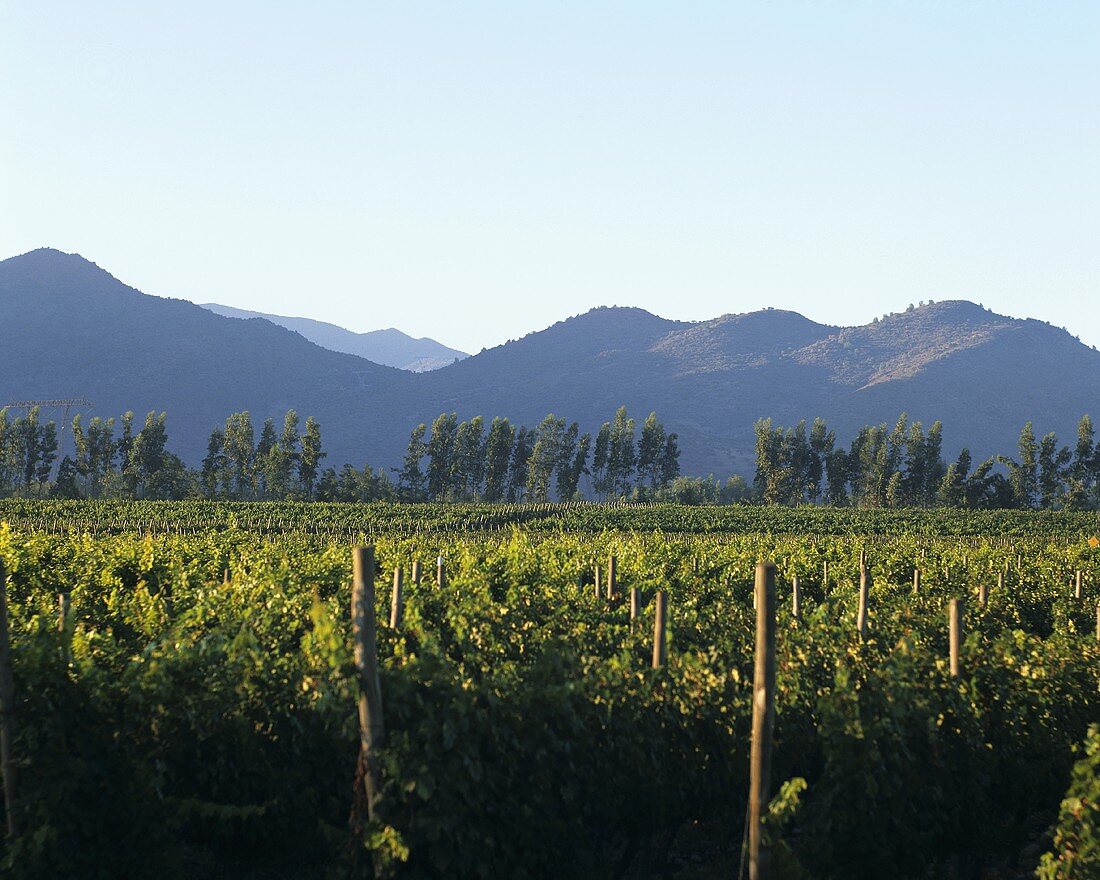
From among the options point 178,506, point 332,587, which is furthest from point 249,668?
point 178,506

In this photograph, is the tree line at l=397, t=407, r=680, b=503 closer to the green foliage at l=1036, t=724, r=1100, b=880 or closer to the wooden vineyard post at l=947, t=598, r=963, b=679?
the wooden vineyard post at l=947, t=598, r=963, b=679

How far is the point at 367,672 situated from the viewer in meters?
6.79

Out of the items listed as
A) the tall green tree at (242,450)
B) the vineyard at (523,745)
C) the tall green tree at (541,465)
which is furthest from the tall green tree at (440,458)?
the vineyard at (523,745)

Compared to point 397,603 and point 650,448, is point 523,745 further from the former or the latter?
point 650,448

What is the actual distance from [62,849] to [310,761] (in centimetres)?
229

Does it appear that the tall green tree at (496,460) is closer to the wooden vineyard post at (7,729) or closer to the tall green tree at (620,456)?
the tall green tree at (620,456)

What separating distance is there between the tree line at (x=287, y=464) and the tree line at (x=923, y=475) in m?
14.6

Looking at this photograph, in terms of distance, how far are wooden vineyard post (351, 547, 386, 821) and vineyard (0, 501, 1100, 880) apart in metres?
0.06

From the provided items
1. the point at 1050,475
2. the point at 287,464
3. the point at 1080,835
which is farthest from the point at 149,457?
the point at 1080,835

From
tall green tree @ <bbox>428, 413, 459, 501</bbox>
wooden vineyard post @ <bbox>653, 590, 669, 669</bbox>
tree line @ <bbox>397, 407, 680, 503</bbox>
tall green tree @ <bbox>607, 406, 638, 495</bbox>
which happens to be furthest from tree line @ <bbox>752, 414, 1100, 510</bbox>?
wooden vineyard post @ <bbox>653, 590, 669, 669</bbox>

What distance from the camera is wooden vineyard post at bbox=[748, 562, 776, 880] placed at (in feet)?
22.4

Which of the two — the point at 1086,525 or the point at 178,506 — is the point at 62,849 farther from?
the point at 1086,525

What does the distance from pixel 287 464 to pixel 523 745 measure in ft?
303

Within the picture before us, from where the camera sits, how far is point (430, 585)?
15.4 meters
